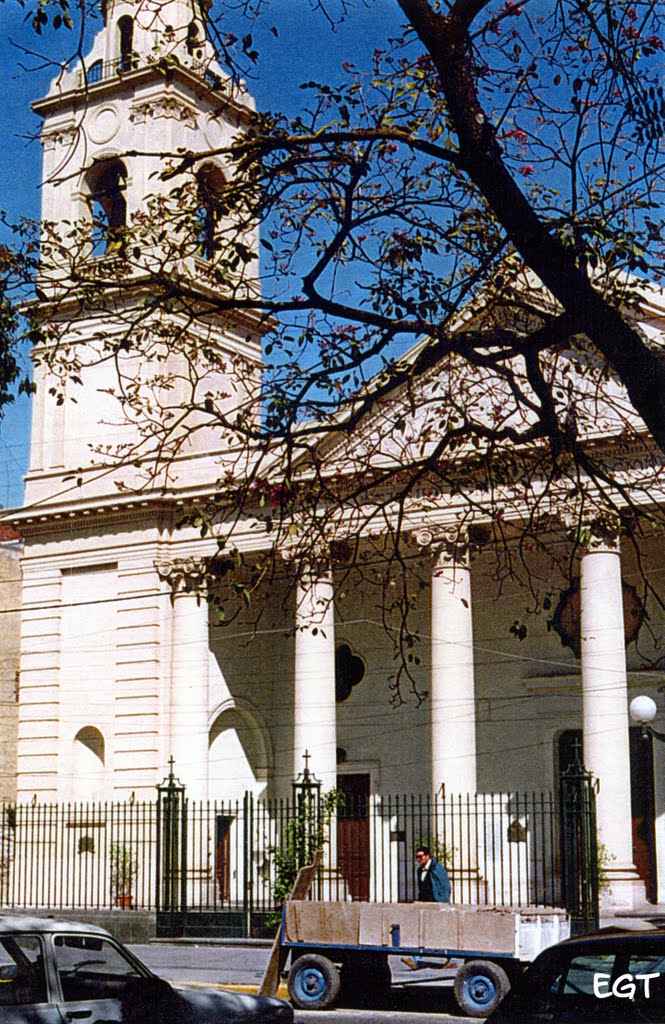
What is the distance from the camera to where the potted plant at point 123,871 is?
1321 inches

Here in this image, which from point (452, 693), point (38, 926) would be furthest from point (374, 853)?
point (38, 926)

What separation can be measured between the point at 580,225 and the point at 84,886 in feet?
90.6

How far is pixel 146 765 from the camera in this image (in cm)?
3525

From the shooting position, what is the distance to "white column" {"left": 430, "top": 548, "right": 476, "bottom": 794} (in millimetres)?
31688

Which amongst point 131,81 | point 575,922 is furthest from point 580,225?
point 131,81

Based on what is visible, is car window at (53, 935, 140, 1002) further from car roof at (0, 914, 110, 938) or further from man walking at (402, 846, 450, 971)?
man walking at (402, 846, 450, 971)

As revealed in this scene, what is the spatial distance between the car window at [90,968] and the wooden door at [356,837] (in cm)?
2552

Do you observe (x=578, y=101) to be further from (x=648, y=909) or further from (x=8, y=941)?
(x=648, y=909)

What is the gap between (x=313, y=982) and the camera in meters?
17.8

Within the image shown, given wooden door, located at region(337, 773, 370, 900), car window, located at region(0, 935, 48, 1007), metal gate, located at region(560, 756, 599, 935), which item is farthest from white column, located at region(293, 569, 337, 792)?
car window, located at region(0, 935, 48, 1007)

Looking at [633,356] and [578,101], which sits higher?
[578,101]

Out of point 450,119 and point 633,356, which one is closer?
Answer: point 633,356

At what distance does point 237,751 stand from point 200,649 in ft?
12.2

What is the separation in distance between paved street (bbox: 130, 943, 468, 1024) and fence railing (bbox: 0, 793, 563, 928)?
2.30 meters
